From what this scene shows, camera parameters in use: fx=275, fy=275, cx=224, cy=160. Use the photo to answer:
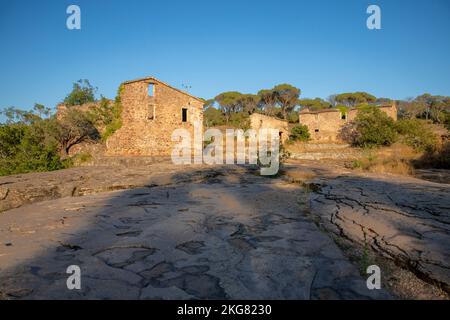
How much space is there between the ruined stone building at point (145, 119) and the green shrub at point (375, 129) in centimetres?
1598

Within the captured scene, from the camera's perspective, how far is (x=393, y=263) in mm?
1889

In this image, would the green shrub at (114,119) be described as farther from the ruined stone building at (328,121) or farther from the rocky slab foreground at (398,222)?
the ruined stone building at (328,121)

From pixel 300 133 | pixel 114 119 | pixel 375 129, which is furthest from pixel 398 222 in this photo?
pixel 300 133

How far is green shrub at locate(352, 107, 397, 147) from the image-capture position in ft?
75.3

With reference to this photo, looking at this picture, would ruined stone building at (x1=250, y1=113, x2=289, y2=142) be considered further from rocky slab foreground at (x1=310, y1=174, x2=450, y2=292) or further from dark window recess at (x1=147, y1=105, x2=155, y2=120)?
rocky slab foreground at (x1=310, y1=174, x2=450, y2=292)

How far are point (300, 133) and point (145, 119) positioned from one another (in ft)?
61.3

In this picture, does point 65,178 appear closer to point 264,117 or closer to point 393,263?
point 393,263

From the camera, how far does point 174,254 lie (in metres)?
1.97

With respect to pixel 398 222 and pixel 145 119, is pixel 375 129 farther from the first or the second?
pixel 398 222

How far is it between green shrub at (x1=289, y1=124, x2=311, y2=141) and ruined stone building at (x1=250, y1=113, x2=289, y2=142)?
2.78 ft

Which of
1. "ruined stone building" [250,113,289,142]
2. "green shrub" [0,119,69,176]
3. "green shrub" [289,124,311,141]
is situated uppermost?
"ruined stone building" [250,113,289,142]

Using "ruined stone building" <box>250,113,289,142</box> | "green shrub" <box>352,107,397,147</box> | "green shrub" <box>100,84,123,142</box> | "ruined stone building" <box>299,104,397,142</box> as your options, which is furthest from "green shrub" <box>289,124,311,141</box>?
"green shrub" <box>100,84,123,142</box>

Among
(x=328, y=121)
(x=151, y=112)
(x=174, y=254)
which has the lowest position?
(x=174, y=254)
